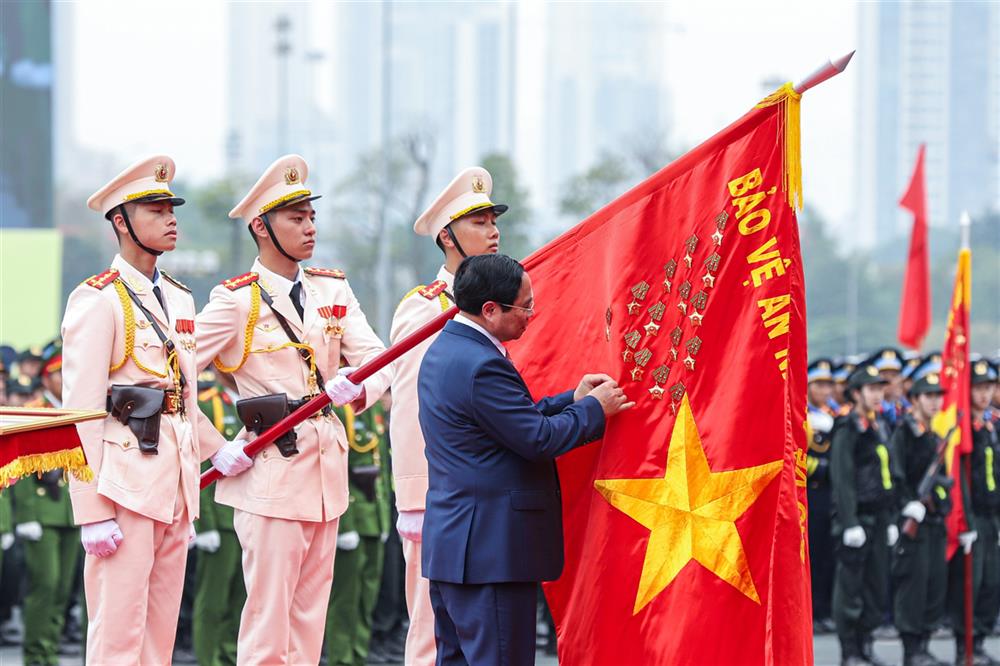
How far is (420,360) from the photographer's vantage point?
5617mm

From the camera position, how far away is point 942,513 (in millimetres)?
9539

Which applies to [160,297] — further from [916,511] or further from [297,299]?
[916,511]

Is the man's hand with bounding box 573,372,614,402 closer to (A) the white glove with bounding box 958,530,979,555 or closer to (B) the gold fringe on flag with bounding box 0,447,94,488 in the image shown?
(B) the gold fringe on flag with bounding box 0,447,94,488

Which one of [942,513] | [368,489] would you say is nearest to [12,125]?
[368,489]

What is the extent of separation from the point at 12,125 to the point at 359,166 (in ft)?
18.8

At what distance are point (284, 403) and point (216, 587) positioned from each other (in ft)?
10.3

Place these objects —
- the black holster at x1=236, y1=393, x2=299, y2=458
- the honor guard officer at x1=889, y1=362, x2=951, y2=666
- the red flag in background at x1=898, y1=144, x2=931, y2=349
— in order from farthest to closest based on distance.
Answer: the red flag in background at x1=898, y1=144, x2=931, y2=349 → the honor guard officer at x1=889, y1=362, x2=951, y2=666 → the black holster at x1=236, y1=393, x2=299, y2=458

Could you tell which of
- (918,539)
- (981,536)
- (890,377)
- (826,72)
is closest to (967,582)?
(918,539)

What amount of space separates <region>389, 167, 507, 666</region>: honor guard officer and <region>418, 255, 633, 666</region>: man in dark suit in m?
0.97

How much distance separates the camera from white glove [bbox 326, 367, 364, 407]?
532 cm

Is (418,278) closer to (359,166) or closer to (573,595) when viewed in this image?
(359,166)

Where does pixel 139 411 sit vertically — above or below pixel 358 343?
below

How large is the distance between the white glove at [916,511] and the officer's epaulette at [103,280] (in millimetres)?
6042

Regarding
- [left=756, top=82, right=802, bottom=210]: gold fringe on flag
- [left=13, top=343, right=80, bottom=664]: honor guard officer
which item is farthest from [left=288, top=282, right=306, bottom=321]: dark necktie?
[left=13, top=343, right=80, bottom=664]: honor guard officer
